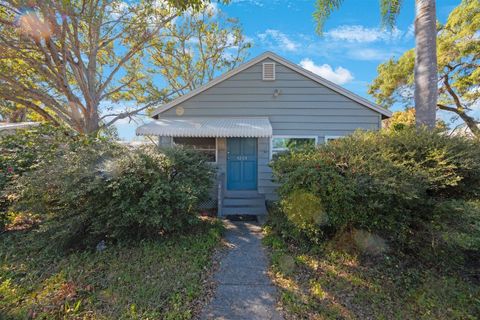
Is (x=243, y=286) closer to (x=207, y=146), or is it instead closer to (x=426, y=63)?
(x=207, y=146)

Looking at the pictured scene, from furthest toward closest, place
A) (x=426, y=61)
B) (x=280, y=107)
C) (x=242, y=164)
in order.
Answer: (x=242, y=164) → (x=280, y=107) → (x=426, y=61)

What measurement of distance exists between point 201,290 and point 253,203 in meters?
4.64

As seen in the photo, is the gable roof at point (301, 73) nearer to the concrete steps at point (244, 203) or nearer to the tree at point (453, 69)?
the concrete steps at point (244, 203)

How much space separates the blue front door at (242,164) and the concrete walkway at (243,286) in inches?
126

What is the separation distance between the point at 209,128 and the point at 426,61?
6277 mm

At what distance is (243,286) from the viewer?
3904mm

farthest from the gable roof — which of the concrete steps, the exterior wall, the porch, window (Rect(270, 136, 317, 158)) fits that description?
the concrete steps

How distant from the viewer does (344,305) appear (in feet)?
11.2

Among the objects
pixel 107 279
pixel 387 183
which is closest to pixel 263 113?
pixel 387 183

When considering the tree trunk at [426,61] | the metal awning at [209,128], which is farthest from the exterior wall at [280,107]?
the tree trunk at [426,61]

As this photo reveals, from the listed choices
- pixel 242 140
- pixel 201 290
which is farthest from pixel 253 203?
pixel 201 290

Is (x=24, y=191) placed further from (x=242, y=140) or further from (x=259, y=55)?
(x=259, y=55)

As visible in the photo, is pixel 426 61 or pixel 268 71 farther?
pixel 268 71

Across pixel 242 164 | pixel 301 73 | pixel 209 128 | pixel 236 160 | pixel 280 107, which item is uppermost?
pixel 301 73
